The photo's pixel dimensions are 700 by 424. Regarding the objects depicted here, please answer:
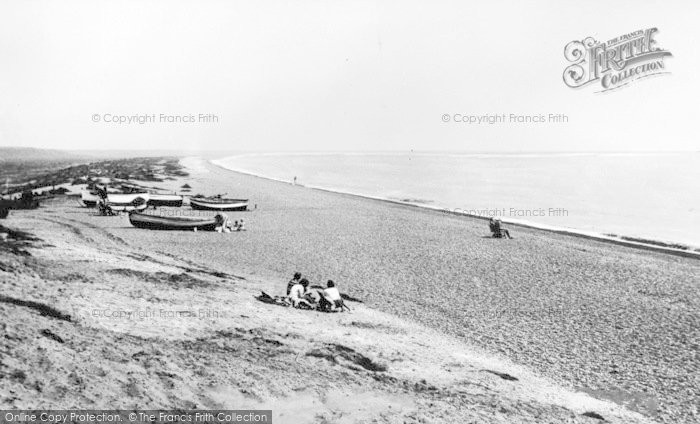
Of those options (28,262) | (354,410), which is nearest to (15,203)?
(28,262)

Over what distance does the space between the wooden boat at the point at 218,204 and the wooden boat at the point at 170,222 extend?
747 centimetres

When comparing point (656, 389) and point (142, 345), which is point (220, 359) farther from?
point (656, 389)

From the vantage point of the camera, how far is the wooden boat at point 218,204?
103 ft

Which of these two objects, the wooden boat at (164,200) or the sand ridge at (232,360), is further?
the wooden boat at (164,200)

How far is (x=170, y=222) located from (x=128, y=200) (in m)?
9.30

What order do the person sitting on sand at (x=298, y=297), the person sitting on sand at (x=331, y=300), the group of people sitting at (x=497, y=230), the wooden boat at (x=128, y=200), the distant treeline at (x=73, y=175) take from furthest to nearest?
the distant treeline at (x=73, y=175), the wooden boat at (x=128, y=200), the group of people sitting at (x=497, y=230), the person sitting on sand at (x=298, y=297), the person sitting on sand at (x=331, y=300)

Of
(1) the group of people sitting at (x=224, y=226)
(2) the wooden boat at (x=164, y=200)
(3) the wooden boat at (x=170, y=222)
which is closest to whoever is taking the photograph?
(3) the wooden boat at (x=170, y=222)

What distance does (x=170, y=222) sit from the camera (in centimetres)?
2356

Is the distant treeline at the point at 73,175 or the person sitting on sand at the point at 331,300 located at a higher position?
the distant treeline at the point at 73,175

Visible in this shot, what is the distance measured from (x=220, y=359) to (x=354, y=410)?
224cm

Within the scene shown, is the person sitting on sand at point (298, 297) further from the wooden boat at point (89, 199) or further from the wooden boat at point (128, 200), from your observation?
the wooden boat at point (89, 199)

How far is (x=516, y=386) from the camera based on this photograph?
8.54 meters

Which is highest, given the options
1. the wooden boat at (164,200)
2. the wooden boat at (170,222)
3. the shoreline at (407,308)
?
the wooden boat at (164,200)

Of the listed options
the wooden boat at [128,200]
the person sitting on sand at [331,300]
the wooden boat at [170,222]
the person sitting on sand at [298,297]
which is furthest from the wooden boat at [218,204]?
the person sitting on sand at [331,300]
